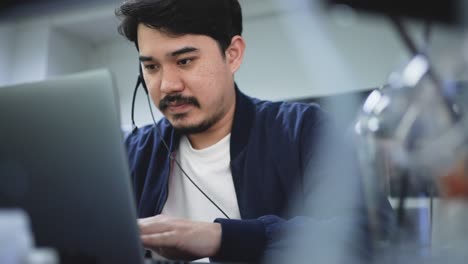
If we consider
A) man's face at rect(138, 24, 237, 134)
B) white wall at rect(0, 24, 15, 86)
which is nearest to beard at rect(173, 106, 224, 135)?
man's face at rect(138, 24, 237, 134)

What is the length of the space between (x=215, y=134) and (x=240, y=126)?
0.37 ft

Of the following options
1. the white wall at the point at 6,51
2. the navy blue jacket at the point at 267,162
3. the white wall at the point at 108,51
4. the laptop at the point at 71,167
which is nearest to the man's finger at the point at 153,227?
A: the laptop at the point at 71,167

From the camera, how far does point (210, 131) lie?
109 cm

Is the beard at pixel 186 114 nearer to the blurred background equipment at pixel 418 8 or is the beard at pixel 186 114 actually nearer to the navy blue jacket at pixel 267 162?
the navy blue jacket at pixel 267 162

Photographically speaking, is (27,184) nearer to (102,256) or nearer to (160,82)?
(102,256)

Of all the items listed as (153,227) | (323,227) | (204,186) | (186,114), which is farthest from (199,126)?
(323,227)

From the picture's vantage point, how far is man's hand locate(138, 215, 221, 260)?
1.92 ft

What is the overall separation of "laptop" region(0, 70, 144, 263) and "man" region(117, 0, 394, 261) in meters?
0.43

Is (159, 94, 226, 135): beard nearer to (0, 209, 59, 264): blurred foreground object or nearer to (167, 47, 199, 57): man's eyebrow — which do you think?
(167, 47, 199, 57): man's eyebrow

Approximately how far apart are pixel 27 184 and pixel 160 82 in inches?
21.1

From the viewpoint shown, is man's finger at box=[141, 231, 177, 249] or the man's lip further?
the man's lip

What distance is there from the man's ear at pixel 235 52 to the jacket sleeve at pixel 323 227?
0.36 meters

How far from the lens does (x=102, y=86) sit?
46cm

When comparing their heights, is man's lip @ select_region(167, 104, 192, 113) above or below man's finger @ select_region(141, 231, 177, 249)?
above
